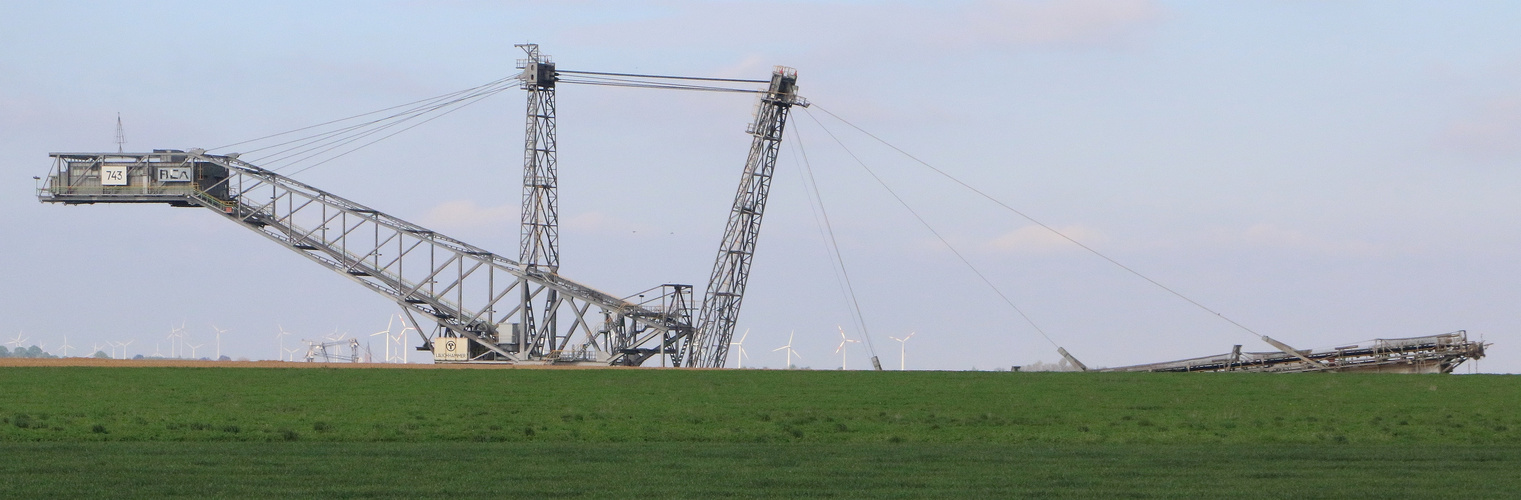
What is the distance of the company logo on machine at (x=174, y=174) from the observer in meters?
86.9

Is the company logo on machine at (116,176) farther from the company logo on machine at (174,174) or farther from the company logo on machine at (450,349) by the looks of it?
the company logo on machine at (450,349)

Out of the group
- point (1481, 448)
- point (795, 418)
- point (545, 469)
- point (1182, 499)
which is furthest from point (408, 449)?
point (1481, 448)

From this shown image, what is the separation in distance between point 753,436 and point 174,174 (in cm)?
6052

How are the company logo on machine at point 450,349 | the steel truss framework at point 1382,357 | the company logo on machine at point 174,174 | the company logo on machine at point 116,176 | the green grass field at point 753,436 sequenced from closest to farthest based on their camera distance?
the green grass field at point 753,436 → the steel truss framework at point 1382,357 → the company logo on machine at point 174,174 → the company logo on machine at point 116,176 → the company logo on machine at point 450,349

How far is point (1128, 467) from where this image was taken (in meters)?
28.5

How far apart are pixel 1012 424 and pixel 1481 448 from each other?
1076cm

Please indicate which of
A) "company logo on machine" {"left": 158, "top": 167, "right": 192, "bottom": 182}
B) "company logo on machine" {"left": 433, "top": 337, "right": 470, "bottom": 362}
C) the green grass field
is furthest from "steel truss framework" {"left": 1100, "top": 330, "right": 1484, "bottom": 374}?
"company logo on machine" {"left": 158, "top": 167, "right": 192, "bottom": 182}

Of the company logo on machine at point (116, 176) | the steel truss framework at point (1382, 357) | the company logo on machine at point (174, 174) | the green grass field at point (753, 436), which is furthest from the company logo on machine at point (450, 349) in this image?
the steel truss framework at point (1382, 357)

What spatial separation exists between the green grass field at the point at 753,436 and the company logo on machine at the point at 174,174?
26.7m

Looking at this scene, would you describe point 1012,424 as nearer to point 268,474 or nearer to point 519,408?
point 519,408

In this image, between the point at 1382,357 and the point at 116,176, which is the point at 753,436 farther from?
the point at 116,176

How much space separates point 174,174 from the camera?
87188 mm

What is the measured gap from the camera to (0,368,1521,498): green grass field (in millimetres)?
25031

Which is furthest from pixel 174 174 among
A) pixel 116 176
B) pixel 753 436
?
pixel 753 436
